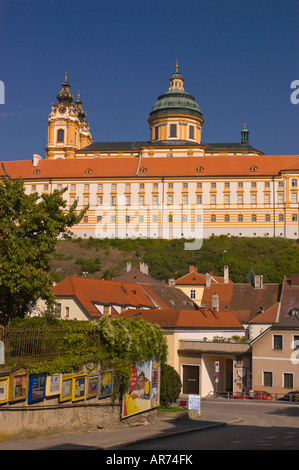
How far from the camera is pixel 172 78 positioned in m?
133

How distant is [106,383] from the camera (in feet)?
70.0

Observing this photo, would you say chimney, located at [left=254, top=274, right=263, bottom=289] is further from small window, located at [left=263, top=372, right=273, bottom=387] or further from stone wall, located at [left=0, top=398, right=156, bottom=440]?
stone wall, located at [left=0, top=398, right=156, bottom=440]

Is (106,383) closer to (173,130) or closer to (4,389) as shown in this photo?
(4,389)

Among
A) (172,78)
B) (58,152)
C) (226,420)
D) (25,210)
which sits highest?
(172,78)

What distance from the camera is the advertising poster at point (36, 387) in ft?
58.3

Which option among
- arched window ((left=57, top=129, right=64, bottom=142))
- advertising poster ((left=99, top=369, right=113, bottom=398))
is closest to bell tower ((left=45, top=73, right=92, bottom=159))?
arched window ((left=57, top=129, right=64, bottom=142))

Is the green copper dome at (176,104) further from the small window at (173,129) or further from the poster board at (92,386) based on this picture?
the poster board at (92,386)

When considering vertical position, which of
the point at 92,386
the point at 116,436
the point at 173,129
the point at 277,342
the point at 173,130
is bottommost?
the point at 116,436

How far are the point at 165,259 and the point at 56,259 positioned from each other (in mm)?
16180

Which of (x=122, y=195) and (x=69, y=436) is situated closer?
(x=69, y=436)

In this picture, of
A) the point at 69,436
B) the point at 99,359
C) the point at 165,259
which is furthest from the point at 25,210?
the point at 165,259

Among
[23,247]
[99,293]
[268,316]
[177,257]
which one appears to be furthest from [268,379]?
[177,257]

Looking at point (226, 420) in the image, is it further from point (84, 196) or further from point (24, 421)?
point (84, 196)

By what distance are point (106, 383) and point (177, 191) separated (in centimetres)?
8474
